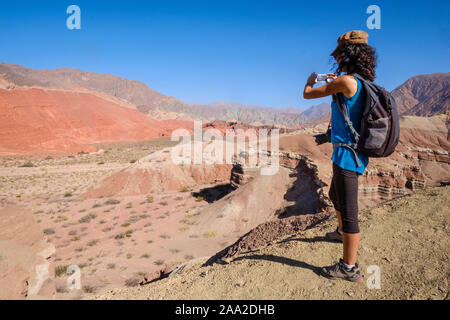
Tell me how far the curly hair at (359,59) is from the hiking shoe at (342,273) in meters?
1.78

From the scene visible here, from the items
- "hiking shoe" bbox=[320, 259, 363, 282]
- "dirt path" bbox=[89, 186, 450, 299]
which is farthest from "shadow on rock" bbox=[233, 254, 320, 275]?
"hiking shoe" bbox=[320, 259, 363, 282]

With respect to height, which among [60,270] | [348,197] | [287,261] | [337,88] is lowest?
[60,270]

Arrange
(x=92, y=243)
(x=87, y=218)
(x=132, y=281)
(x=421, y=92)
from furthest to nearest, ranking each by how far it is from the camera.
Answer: (x=421, y=92), (x=87, y=218), (x=92, y=243), (x=132, y=281)

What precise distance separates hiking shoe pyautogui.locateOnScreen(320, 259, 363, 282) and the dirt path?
0.05 meters

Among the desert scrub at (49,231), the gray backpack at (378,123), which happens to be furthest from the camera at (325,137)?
the desert scrub at (49,231)

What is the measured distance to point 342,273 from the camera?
89.6 inches

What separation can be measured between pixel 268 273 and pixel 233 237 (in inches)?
319

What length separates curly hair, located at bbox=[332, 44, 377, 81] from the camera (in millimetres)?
2086

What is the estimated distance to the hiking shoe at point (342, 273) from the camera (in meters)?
2.23

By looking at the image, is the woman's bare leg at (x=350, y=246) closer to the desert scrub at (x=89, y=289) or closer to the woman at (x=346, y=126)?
the woman at (x=346, y=126)

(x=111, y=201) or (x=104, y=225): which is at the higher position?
(x=111, y=201)

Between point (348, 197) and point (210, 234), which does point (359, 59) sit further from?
point (210, 234)

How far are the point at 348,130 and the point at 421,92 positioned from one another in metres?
168

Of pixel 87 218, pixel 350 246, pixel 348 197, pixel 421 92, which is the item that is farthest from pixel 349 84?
pixel 421 92
